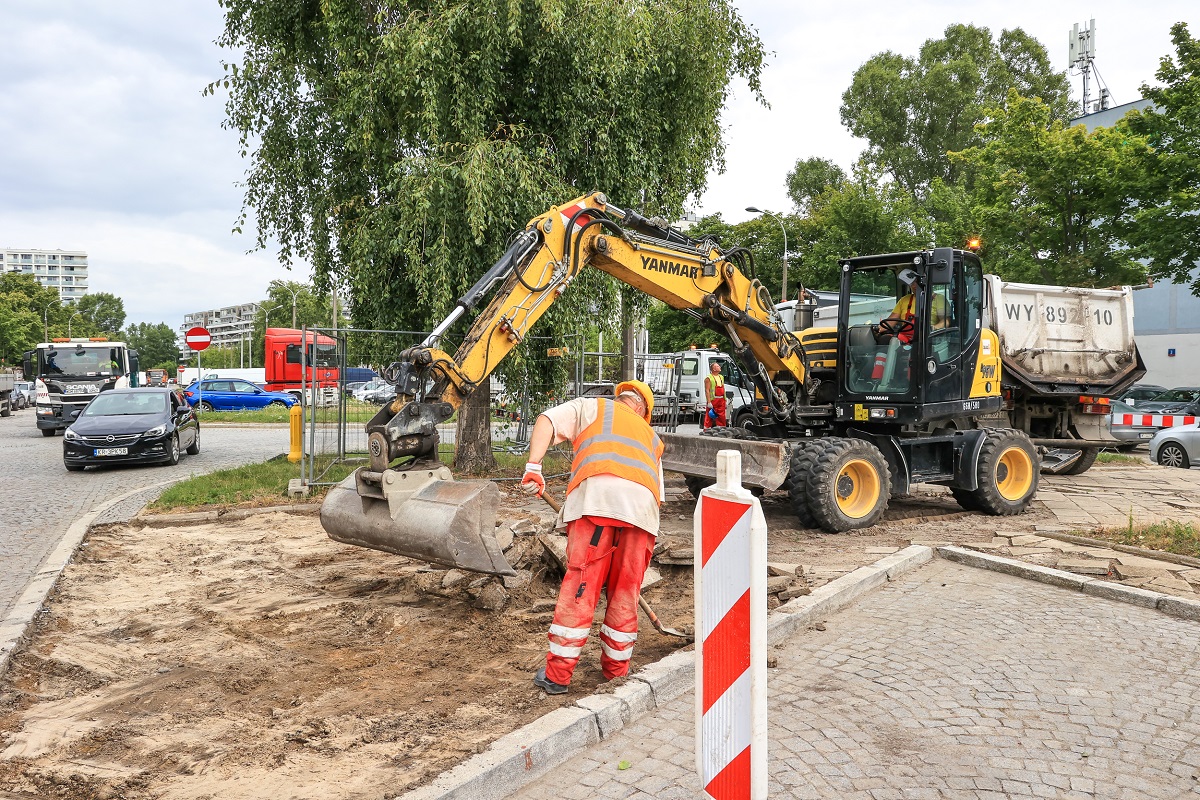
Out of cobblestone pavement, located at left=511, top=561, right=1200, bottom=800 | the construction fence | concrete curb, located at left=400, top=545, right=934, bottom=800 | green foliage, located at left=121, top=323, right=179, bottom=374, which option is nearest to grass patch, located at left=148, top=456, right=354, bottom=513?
the construction fence

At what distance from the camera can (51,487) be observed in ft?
42.5

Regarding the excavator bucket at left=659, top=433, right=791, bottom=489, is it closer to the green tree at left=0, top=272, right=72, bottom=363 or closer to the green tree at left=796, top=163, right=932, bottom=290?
the green tree at left=796, top=163, right=932, bottom=290

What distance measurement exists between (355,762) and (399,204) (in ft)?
29.4

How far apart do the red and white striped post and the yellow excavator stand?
12.1 feet

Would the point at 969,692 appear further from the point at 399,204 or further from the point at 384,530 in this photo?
the point at 399,204

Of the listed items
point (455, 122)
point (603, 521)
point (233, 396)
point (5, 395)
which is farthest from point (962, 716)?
point (5, 395)

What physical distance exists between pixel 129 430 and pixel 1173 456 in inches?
750

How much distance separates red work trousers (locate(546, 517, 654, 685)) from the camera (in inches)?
179

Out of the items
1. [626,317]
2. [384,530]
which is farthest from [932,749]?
[626,317]

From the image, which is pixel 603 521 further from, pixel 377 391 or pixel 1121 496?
pixel 1121 496

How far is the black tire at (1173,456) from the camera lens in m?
15.7

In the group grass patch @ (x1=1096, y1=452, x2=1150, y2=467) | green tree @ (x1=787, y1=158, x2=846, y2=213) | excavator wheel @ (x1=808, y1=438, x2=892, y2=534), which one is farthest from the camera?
green tree @ (x1=787, y1=158, x2=846, y2=213)

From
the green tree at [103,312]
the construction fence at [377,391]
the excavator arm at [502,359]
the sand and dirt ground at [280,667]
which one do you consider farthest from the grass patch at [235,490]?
the green tree at [103,312]

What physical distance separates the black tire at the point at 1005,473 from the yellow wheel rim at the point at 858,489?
5.51 feet
